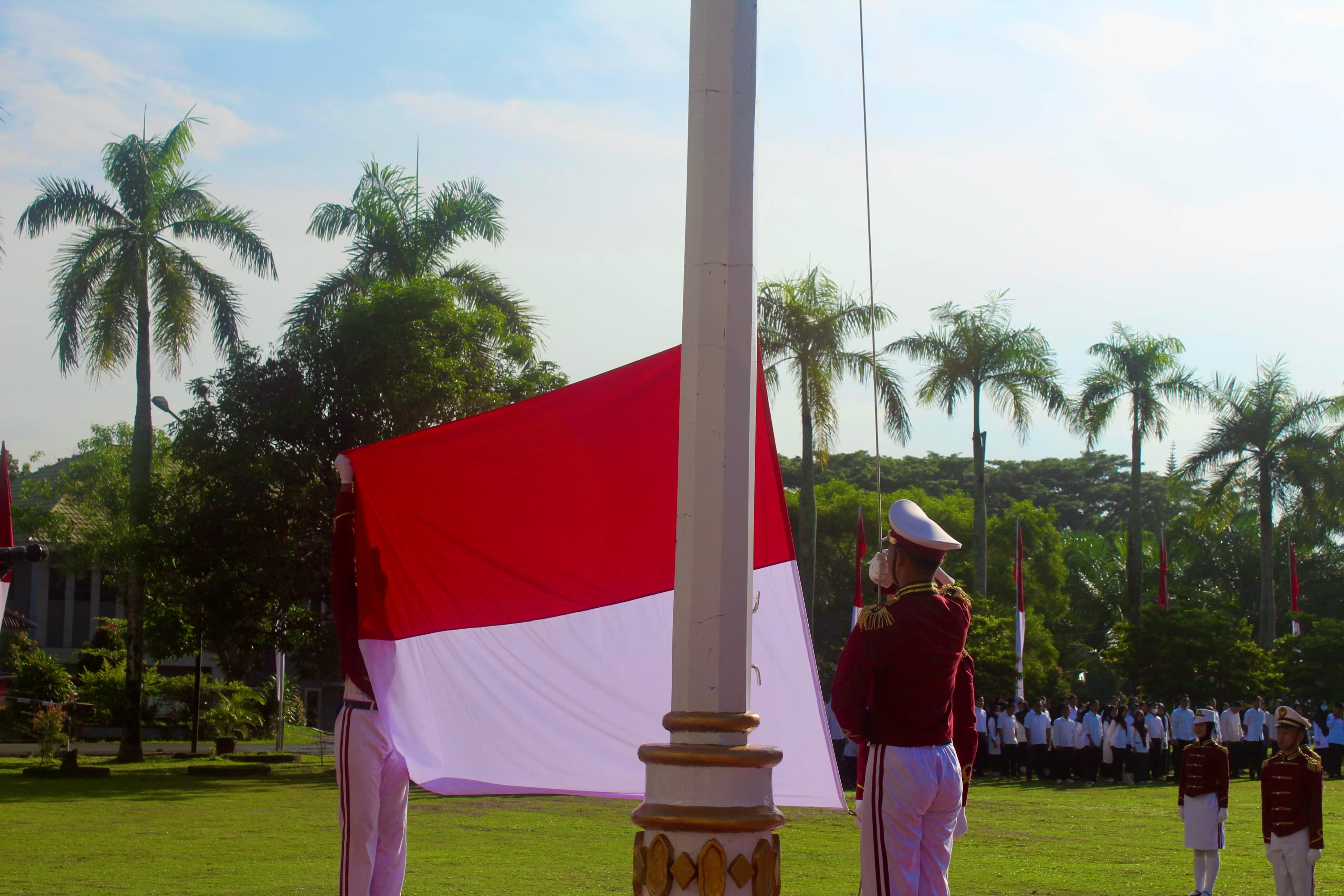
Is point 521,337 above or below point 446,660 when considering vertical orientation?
above

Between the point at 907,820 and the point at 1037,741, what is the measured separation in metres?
25.3

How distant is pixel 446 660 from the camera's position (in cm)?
644

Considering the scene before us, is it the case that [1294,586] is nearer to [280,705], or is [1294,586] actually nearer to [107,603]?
[280,705]

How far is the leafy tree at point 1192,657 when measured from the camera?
3425cm

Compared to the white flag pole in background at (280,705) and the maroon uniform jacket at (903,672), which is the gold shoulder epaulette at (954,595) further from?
the white flag pole in background at (280,705)

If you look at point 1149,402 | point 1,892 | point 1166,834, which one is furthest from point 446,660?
point 1149,402

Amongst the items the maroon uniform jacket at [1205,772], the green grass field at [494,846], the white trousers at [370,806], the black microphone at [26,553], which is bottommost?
the green grass field at [494,846]

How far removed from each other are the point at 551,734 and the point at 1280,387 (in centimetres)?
4028

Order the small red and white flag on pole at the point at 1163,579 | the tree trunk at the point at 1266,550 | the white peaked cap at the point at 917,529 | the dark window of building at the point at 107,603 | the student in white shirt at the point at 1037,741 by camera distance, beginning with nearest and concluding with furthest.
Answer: the white peaked cap at the point at 917,529 < the student in white shirt at the point at 1037,741 < the small red and white flag on pole at the point at 1163,579 < the tree trunk at the point at 1266,550 < the dark window of building at the point at 107,603

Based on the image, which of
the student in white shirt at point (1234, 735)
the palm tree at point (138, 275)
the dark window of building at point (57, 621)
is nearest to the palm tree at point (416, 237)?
the palm tree at point (138, 275)

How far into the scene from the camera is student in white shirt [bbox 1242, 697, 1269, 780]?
30.3 metres

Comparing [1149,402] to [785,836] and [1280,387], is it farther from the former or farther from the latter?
[785,836]

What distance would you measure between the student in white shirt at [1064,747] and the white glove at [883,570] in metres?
24.6

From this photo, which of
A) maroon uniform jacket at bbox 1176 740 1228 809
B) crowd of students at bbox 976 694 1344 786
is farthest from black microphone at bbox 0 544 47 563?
crowd of students at bbox 976 694 1344 786
